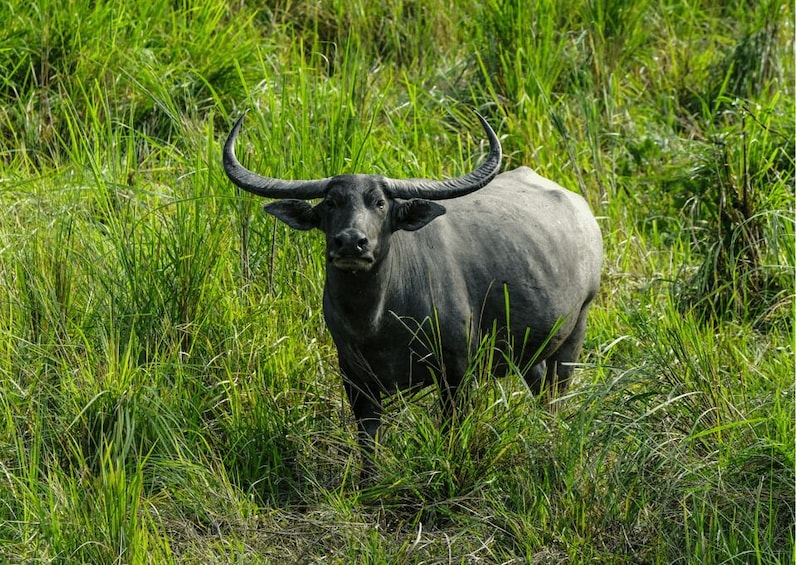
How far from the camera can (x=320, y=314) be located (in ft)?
19.2

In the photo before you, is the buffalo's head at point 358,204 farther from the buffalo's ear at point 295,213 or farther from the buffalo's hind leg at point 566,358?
the buffalo's hind leg at point 566,358

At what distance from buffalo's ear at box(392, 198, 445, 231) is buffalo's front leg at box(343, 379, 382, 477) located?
2.14 feet

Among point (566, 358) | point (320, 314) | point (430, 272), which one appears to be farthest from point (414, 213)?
point (566, 358)

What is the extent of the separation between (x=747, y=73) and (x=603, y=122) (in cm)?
116

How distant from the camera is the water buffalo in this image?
4.80 metres

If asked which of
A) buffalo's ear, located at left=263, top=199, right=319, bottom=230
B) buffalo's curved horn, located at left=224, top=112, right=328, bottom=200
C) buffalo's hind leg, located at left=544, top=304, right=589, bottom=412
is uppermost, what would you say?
buffalo's curved horn, located at left=224, top=112, right=328, bottom=200

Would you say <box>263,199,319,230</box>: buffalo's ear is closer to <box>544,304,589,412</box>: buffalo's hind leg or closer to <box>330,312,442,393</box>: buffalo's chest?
<box>330,312,442,393</box>: buffalo's chest

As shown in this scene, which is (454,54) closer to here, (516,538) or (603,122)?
(603,122)

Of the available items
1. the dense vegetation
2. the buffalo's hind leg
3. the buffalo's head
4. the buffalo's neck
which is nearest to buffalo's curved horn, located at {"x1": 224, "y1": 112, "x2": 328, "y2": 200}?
the buffalo's head

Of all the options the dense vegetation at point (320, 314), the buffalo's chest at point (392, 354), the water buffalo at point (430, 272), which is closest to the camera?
the dense vegetation at point (320, 314)

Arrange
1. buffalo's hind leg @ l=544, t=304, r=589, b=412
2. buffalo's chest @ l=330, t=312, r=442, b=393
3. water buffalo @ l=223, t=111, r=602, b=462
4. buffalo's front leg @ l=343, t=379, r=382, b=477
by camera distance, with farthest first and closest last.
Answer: buffalo's hind leg @ l=544, t=304, r=589, b=412, buffalo's front leg @ l=343, t=379, r=382, b=477, buffalo's chest @ l=330, t=312, r=442, b=393, water buffalo @ l=223, t=111, r=602, b=462

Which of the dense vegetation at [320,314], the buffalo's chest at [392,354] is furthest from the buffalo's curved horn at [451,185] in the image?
the dense vegetation at [320,314]

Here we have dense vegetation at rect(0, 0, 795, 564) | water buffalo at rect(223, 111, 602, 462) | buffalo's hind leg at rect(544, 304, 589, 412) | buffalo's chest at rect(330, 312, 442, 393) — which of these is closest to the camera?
dense vegetation at rect(0, 0, 795, 564)

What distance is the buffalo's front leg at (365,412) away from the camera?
5.12 metres
